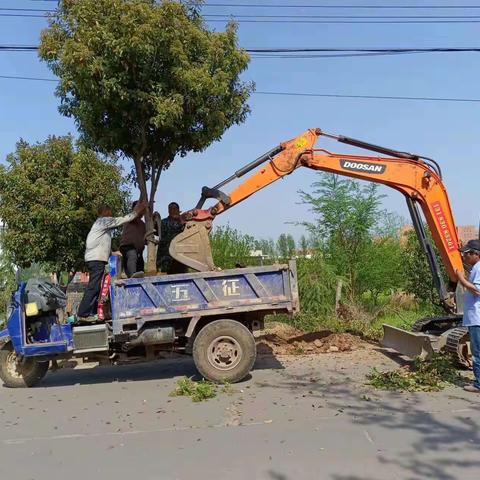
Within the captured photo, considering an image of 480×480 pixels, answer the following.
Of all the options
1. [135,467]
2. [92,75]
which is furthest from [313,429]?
[92,75]

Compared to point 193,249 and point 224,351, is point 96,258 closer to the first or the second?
point 193,249

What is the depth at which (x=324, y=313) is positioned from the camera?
508 inches

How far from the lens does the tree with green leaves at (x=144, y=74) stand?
791cm

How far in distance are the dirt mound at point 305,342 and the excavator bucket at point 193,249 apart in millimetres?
2761

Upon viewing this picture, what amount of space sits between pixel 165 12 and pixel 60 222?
5.04 meters

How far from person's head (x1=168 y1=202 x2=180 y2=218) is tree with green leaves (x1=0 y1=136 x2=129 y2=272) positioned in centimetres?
266

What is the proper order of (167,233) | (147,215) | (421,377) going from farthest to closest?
(167,233)
(147,215)
(421,377)

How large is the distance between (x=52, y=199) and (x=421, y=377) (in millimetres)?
7719

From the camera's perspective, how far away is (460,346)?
8.05 metres

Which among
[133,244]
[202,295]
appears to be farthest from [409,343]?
[133,244]

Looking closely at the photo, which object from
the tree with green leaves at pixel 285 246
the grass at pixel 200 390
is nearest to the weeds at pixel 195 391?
the grass at pixel 200 390

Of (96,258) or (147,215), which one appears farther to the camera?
(147,215)

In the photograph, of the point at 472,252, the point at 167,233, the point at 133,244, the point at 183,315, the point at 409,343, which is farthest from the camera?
the point at 167,233

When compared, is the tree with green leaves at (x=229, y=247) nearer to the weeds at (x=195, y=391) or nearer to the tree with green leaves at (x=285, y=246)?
the tree with green leaves at (x=285, y=246)
